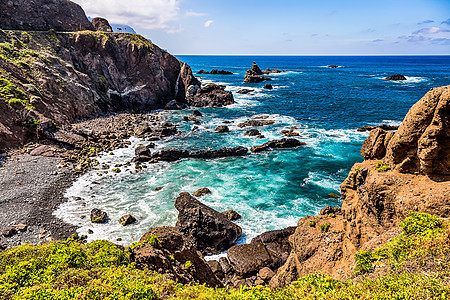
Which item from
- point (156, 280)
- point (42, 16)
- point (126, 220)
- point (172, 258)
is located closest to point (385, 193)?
point (172, 258)

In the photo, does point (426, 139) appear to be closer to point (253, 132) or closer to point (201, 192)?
point (201, 192)

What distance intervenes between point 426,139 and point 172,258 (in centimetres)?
1515

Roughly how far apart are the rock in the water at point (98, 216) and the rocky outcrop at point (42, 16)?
67.0 metres

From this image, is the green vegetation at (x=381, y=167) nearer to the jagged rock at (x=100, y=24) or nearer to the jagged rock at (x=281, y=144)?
the jagged rock at (x=281, y=144)

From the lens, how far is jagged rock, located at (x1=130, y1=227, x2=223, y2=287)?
40.8 feet

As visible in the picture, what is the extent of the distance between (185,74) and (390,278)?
8920 centimetres

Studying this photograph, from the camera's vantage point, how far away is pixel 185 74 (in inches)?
3509

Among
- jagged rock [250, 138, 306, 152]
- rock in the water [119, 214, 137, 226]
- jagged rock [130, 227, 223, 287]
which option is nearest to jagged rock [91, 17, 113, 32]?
jagged rock [250, 138, 306, 152]

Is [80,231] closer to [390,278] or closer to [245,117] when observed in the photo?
[390,278]

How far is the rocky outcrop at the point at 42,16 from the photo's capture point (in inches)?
2534

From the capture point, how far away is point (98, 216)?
91.4 feet

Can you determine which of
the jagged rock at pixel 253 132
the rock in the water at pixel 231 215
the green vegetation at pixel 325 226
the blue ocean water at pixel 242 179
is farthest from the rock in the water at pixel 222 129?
the green vegetation at pixel 325 226

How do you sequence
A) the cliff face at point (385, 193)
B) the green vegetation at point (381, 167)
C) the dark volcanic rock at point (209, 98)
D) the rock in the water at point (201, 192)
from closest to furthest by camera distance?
1. the cliff face at point (385, 193)
2. the green vegetation at point (381, 167)
3. the rock in the water at point (201, 192)
4. the dark volcanic rock at point (209, 98)

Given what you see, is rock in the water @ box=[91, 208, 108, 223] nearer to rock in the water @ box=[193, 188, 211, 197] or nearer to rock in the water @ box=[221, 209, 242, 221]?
rock in the water @ box=[193, 188, 211, 197]
